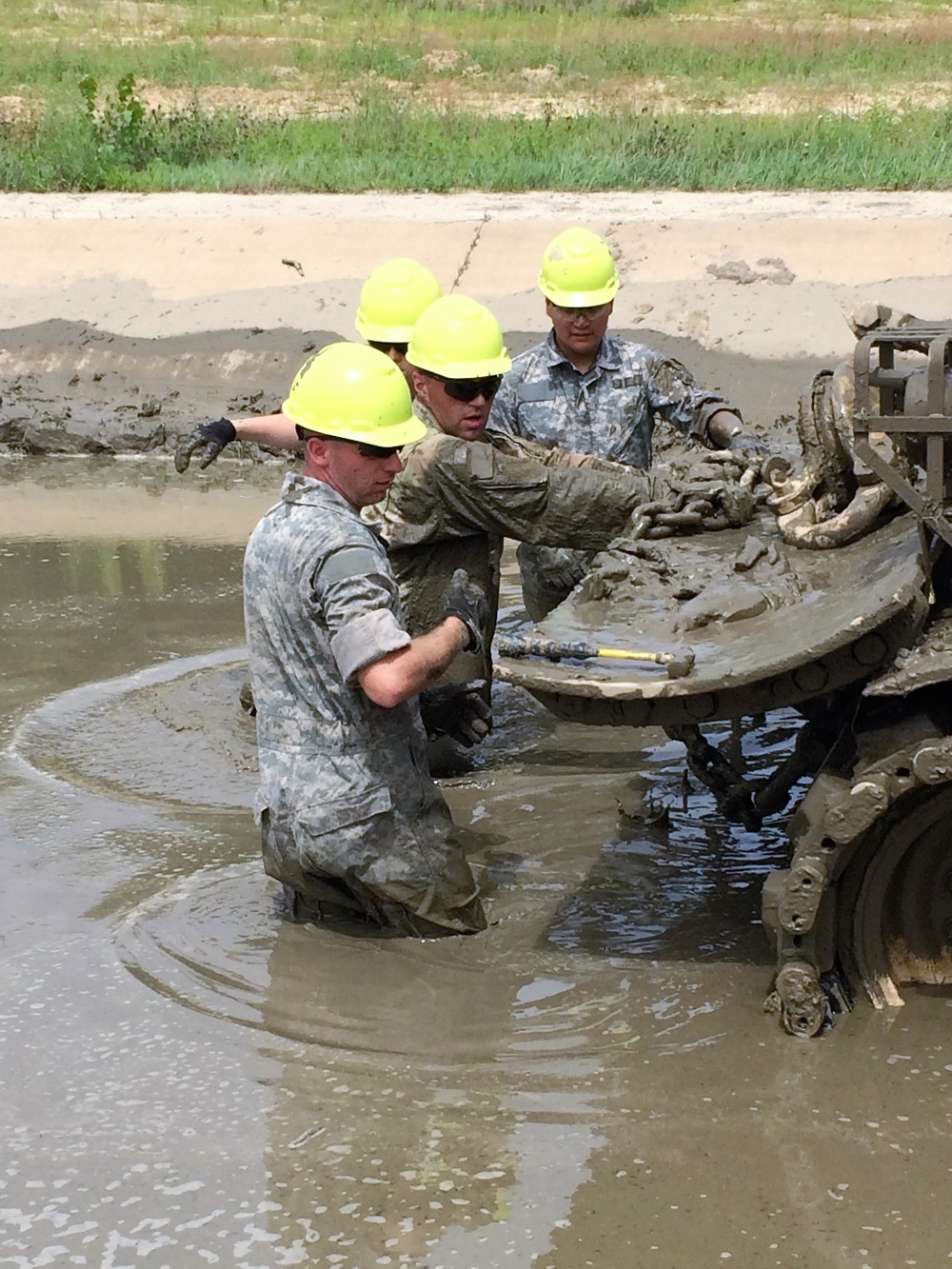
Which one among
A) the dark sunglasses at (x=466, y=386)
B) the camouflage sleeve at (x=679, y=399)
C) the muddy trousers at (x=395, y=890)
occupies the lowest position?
the muddy trousers at (x=395, y=890)

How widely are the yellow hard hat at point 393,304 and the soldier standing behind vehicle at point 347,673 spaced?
1.69 metres

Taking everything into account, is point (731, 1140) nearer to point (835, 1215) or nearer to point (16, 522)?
point (835, 1215)

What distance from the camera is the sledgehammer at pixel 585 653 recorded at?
4.20 m

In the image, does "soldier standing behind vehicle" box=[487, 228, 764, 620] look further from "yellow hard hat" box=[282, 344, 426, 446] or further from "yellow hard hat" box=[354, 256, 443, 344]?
"yellow hard hat" box=[282, 344, 426, 446]

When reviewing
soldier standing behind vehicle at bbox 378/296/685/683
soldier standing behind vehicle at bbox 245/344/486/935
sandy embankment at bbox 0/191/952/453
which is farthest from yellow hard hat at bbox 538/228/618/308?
sandy embankment at bbox 0/191/952/453

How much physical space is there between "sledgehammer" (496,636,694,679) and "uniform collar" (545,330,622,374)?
3.03 meters

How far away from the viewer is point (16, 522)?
1112 cm

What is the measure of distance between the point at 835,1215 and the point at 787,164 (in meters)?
13.0

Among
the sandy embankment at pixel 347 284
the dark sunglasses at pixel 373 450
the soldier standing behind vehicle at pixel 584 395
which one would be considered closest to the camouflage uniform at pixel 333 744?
the dark sunglasses at pixel 373 450

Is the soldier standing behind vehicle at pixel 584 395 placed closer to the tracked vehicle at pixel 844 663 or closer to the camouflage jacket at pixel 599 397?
the camouflage jacket at pixel 599 397

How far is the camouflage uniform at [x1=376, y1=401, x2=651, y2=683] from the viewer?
5973 mm

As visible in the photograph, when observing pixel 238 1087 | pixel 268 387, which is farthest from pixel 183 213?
pixel 238 1087

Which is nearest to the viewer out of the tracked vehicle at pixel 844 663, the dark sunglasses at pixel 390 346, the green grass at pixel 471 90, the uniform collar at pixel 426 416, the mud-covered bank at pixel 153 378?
the tracked vehicle at pixel 844 663

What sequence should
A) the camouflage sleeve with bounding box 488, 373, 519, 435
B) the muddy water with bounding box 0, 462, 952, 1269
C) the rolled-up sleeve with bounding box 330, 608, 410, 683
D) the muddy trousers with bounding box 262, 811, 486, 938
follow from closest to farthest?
1. the muddy water with bounding box 0, 462, 952, 1269
2. the rolled-up sleeve with bounding box 330, 608, 410, 683
3. the muddy trousers with bounding box 262, 811, 486, 938
4. the camouflage sleeve with bounding box 488, 373, 519, 435
